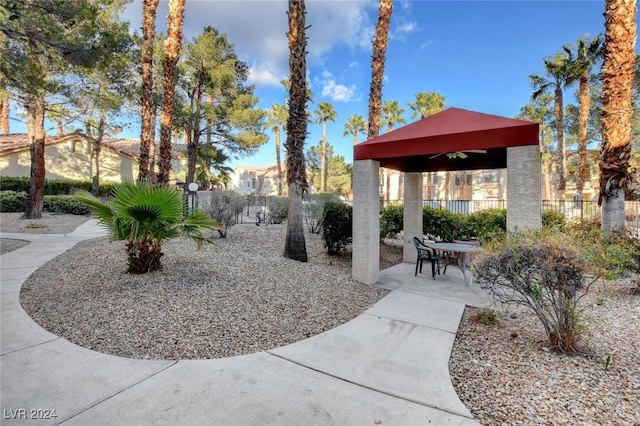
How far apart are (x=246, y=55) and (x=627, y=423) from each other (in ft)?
83.2

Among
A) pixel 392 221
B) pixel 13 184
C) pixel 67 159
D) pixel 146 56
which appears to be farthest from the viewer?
pixel 67 159

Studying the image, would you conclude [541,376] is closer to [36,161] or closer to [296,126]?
[296,126]

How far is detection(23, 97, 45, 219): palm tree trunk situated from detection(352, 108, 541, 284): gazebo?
15139 millimetres

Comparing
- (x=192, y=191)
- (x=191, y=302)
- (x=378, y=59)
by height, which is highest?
(x=378, y=59)

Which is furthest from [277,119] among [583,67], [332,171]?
[583,67]

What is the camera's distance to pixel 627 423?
2.33 m

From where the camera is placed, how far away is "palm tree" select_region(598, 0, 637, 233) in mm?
7539

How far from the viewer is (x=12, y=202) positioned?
17.1 m

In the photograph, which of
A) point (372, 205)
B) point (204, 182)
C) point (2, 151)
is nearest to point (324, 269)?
point (372, 205)

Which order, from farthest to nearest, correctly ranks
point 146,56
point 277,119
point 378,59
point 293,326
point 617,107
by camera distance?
point 277,119 → point 146,56 → point 378,59 → point 617,107 → point 293,326

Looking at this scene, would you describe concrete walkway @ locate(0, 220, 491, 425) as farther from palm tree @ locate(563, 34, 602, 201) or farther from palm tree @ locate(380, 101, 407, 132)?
palm tree @ locate(380, 101, 407, 132)

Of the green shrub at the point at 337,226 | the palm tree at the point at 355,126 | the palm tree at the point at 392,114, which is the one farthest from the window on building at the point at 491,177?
the green shrub at the point at 337,226

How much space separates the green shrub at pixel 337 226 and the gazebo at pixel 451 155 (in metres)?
1.70

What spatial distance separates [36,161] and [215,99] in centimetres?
1131
